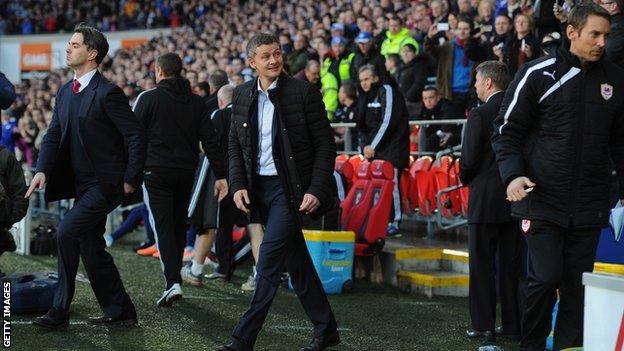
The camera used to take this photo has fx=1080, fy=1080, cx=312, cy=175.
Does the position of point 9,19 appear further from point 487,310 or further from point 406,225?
point 487,310

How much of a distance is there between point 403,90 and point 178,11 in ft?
67.1

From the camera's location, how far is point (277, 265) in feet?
20.0

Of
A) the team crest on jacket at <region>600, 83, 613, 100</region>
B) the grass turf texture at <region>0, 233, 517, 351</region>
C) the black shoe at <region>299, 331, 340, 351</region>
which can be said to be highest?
the team crest on jacket at <region>600, 83, 613, 100</region>

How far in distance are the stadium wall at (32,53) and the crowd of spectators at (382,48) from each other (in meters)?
9.00

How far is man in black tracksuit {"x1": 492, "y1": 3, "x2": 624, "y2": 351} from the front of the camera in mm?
5281

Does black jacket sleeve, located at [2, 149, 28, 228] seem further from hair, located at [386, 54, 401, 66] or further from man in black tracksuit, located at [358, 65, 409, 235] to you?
hair, located at [386, 54, 401, 66]

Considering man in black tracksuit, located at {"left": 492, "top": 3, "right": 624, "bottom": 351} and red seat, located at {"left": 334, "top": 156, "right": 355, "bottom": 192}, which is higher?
man in black tracksuit, located at {"left": 492, "top": 3, "right": 624, "bottom": 351}

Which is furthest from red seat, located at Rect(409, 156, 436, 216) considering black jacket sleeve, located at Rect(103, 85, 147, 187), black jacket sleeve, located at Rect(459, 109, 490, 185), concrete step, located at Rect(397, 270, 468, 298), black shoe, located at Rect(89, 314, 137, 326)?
black jacket sleeve, located at Rect(103, 85, 147, 187)

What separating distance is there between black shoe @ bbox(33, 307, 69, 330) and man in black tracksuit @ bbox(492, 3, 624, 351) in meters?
3.00

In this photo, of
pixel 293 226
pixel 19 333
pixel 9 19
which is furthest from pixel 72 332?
pixel 9 19

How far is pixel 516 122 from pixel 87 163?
287cm

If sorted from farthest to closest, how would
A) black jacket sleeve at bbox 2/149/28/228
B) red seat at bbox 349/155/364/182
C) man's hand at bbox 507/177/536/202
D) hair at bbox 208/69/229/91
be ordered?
red seat at bbox 349/155/364/182 < hair at bbox 208/69/229/91 < black jacket sleeve at bbox 2/149/28/228 < man's hand at bbox 507/177/536/202

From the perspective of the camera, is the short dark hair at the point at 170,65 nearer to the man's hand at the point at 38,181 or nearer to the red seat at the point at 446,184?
the man's hand at the point at 38,181

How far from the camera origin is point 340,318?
7770 mm
